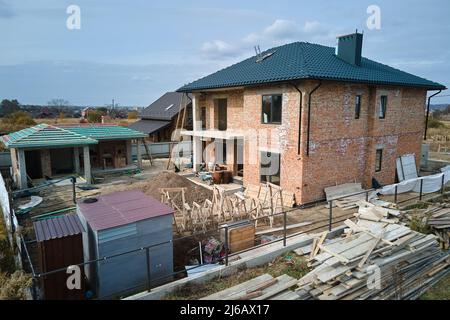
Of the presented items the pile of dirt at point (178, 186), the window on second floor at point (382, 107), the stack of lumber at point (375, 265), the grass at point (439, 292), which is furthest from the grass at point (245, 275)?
the window on second floor at point (382, 107)

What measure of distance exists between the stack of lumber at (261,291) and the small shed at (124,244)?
1457mm

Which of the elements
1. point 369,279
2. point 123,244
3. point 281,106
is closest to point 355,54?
point 281,106

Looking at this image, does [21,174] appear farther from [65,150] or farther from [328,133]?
[328,133]

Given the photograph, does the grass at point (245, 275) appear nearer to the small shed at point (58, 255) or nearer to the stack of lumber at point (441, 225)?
the small shed at point (58, 255)

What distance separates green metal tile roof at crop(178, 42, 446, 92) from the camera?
41.6ft

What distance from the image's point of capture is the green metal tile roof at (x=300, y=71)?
1268cm

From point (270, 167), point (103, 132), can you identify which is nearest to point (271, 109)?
point (270, 167)

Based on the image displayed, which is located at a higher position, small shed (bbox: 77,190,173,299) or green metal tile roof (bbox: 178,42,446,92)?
green metal tile roof (bbox: 178,42,446,92)

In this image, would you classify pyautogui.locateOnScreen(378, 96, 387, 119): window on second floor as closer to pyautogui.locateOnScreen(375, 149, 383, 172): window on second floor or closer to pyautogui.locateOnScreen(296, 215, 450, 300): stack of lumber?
pyautogui.locateOnScreen(375, 149, 383, 172): window on second floor

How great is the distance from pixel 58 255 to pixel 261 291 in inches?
181

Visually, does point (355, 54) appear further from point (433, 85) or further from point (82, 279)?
point (82, 279)

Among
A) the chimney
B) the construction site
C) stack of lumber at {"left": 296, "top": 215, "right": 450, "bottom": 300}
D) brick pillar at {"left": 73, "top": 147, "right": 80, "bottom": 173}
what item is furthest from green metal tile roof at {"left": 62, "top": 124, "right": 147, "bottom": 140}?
stack of lumber at {"left": 296, "top": 215, "right": 450, "bottom": 300}

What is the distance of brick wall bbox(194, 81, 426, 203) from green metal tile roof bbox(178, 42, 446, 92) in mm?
518
